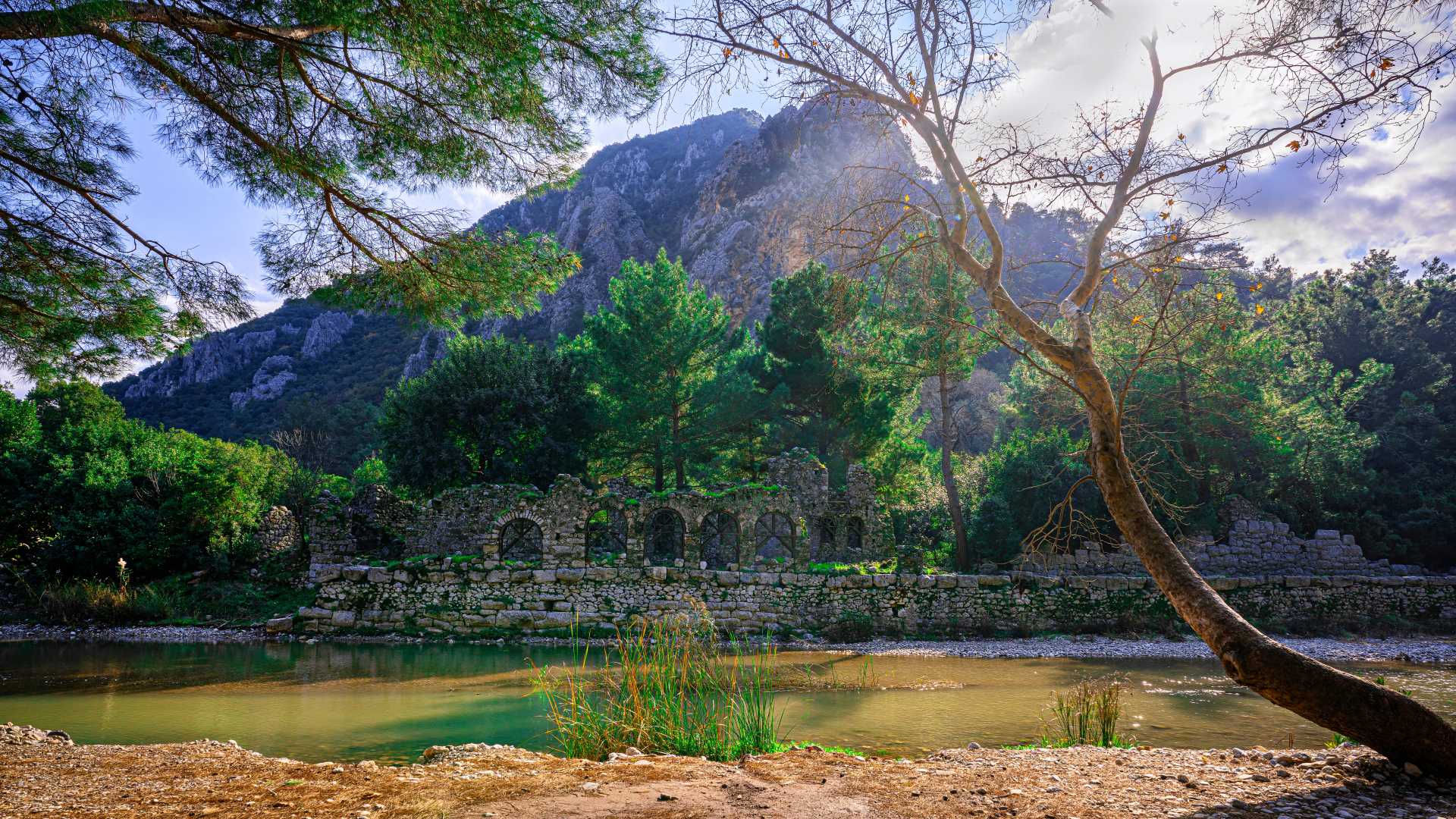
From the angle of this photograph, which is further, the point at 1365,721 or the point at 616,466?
the point at 616,466

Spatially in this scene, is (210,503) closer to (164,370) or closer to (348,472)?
(348,472)

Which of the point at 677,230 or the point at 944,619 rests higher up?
the point at 677,230

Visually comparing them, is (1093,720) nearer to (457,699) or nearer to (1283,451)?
(457,699)

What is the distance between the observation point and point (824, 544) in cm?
2025

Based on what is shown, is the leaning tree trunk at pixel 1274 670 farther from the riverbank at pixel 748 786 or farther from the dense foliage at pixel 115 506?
the dense foliage at pixel 115 506

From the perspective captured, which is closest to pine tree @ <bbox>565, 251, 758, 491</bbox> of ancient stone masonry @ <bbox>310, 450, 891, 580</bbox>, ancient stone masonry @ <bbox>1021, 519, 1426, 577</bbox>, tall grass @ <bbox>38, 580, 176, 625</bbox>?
ancient stone masonry @ <bbox>310, 450, 891, 580</bbox>

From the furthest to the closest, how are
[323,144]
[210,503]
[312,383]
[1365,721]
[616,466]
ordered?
[312,383] < [616,466] < [210,503] < [323,144] < [1365,721]

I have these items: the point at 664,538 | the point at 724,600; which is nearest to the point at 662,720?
the point at 724,600

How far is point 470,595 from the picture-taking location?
43.3 feet

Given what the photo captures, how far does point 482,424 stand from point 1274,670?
2066 cm

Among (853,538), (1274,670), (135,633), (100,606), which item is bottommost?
(135,633)

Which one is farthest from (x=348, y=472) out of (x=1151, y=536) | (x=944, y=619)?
(x=1151, y=536)

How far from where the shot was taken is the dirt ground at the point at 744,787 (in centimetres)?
269

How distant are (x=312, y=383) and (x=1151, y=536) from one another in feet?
185
